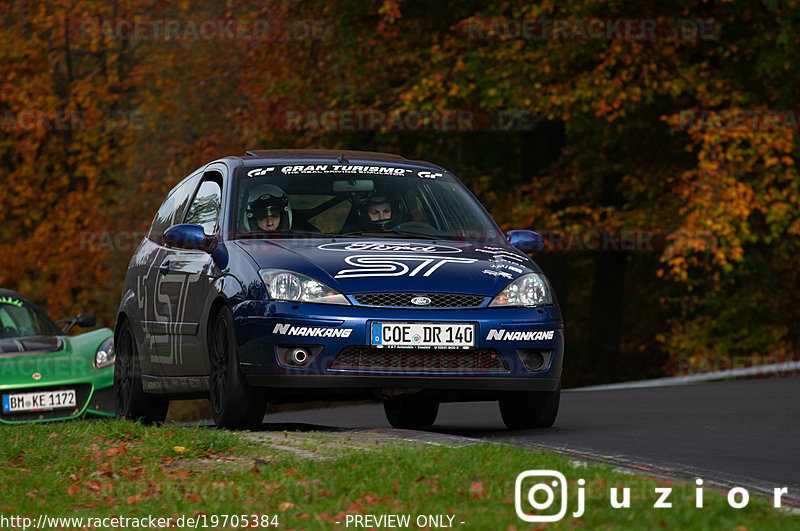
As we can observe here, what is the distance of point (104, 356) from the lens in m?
14.2

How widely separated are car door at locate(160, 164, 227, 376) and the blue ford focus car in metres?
0.02

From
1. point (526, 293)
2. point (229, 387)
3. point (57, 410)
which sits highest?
point (526, 293)

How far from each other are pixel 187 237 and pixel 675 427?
3698mm

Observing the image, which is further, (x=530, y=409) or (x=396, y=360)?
(x=530, y=409)

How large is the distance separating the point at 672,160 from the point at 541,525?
21.0 m

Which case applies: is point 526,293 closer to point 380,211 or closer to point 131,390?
point 380,211

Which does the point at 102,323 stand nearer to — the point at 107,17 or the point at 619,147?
the point at 107,17

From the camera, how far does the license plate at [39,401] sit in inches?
538

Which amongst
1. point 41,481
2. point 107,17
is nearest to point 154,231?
point 41,481

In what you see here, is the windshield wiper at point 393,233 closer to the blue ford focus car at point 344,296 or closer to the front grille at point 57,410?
the blue ford focus car at point 344,296

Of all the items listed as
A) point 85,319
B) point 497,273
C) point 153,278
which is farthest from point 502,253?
point 85,319

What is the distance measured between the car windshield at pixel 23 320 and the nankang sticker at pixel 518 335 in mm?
7429

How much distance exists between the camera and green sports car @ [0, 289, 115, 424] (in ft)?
45.0

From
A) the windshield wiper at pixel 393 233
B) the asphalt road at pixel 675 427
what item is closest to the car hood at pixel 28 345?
the asphalt road at pixel 675 427
